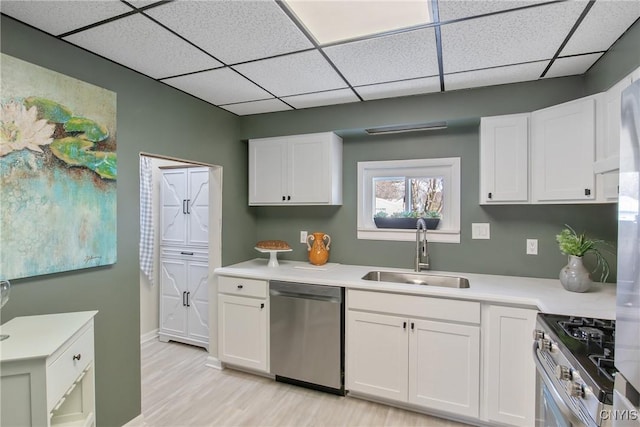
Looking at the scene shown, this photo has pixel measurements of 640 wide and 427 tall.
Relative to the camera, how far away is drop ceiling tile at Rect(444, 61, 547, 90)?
2.03 metres

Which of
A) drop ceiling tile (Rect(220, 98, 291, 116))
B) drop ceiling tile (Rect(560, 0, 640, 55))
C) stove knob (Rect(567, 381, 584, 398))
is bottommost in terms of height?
stove knob (Rect(567, 381, 584, 398))

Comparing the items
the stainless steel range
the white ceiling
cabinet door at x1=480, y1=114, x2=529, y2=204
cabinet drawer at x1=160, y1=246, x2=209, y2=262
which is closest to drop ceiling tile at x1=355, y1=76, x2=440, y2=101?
the white ceiling

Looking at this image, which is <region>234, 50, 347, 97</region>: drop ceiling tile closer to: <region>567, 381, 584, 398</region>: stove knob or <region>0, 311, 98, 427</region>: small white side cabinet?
<region>0, 311, 98, 427</region>: small white side cabinet

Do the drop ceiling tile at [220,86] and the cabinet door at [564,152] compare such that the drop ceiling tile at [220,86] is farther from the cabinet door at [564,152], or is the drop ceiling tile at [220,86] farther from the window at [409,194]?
the cabinet door at [564,152]

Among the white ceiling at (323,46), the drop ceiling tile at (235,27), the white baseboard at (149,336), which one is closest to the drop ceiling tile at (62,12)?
the white ceiling at (323,46)

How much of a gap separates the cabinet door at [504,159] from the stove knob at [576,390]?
1475mm

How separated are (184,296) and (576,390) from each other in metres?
3.35

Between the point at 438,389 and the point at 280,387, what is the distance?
127 centimetres

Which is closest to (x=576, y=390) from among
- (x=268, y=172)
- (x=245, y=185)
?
(x=268, y=172)

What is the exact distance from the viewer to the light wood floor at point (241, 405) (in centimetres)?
216

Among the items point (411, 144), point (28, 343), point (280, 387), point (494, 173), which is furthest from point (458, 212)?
point (28, 343)

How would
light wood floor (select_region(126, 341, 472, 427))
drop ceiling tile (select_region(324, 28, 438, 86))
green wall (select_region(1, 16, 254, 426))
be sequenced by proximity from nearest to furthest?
green wall (select_region(1, 16, 254, 426)) < drop ceiling tile (select_region(324, 28, 438, 86)) < light wood floor (select_region(126, 341, 472, 427))

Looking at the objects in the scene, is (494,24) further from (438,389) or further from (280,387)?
(280,387)

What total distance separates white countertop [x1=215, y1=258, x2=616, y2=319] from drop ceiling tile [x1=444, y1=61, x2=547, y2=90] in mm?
1463
